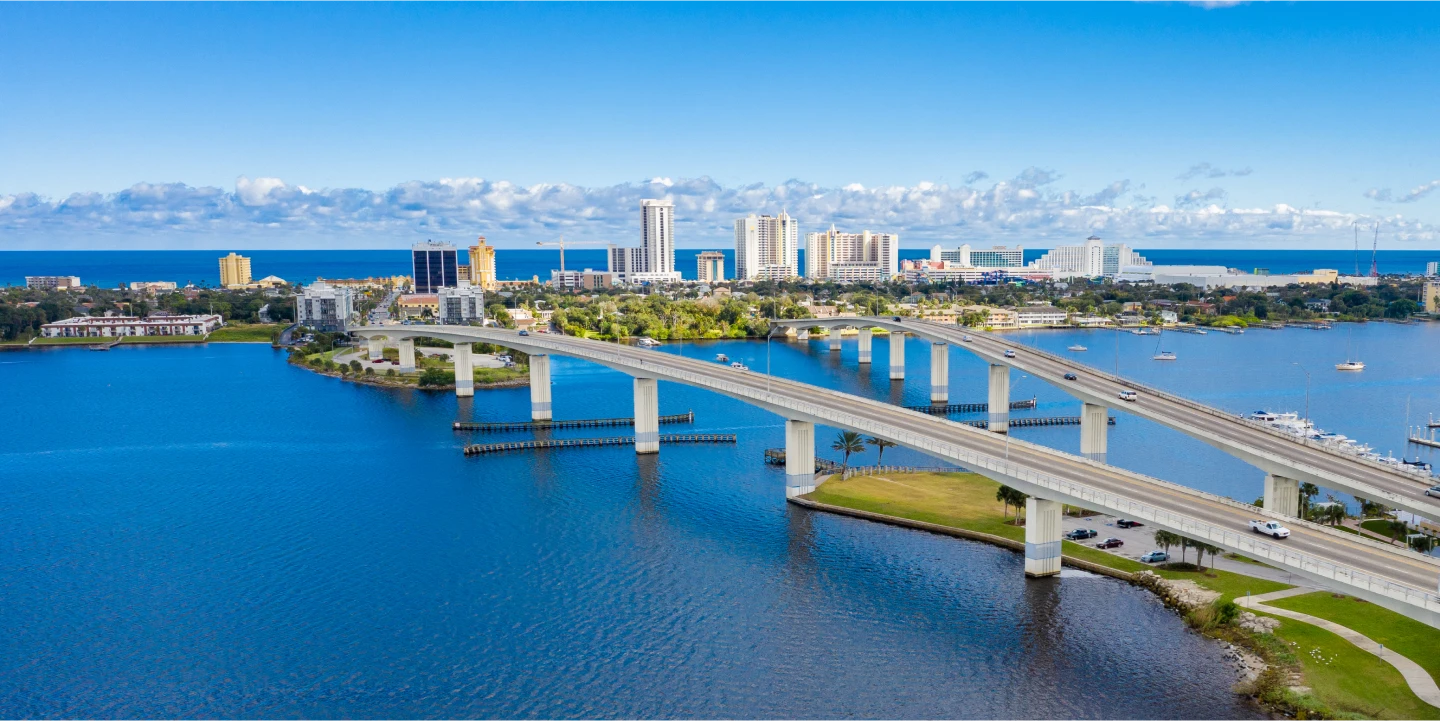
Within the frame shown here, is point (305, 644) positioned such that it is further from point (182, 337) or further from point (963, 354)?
point (182, 337)

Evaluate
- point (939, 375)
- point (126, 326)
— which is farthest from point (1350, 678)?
point (126, 326)

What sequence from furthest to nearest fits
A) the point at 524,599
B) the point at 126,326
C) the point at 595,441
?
the point at 126,326 < the point at 595,441 < the point at 524,599

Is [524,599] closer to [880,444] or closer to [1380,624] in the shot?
[880,444]

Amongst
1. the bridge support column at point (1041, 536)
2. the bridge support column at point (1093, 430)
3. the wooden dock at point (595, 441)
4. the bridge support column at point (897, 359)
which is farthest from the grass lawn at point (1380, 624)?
the bridge support column at point (897, 359)

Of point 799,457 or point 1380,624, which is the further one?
point 799,457

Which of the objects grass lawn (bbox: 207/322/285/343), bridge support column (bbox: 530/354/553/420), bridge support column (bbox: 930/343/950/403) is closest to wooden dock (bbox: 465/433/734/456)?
bridge support column (bbox: 530/354/553/420)

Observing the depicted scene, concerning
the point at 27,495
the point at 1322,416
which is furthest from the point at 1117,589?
the point at 27,495

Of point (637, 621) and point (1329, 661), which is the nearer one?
point (1329, 661)
